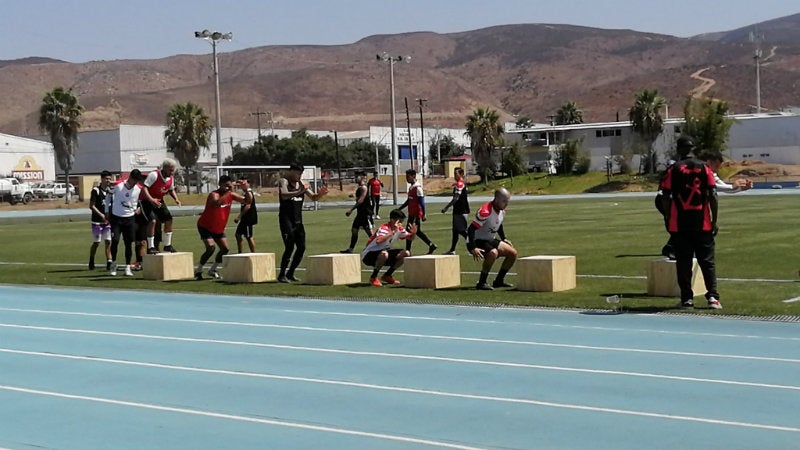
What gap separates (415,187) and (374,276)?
585 cm

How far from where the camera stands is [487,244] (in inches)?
600

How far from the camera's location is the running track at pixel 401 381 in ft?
23.1

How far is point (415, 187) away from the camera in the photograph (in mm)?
22078

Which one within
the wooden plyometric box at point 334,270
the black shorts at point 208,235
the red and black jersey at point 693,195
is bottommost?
the wooden plyometric box at point 334,270

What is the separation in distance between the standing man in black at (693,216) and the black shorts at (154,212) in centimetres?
969

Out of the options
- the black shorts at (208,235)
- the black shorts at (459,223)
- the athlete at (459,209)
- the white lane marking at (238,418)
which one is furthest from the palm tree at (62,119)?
the white lane marking at (238,418)

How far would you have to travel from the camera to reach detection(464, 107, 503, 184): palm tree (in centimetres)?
9419

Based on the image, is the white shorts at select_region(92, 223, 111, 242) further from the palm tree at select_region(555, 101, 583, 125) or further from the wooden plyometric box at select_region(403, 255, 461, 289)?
the palm tree at select_region(555, 101, 583, 125)

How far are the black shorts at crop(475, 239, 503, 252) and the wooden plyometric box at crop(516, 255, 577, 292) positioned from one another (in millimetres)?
413

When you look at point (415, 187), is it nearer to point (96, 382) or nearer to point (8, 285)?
point (8, 285)

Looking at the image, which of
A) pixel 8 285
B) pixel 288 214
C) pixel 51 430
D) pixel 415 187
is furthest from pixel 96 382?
pixel 415 187

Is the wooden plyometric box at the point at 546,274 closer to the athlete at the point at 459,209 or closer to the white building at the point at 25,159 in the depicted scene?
the athlete at the point at 459,209

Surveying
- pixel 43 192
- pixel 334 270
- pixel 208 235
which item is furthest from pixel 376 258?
pixel 43 192

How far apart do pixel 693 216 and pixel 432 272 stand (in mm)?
4554
